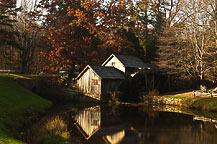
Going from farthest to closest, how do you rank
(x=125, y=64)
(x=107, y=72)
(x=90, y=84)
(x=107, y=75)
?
(x=125, y=64), (x=107, y=72), (x=90, y=84), (x=107, y=75)

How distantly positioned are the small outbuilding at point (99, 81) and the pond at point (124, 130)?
901cm

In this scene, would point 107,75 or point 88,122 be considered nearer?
point 88,122

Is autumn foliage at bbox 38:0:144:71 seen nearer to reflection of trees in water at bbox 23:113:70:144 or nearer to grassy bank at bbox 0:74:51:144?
grassy bank at bbox 0:74:51:144

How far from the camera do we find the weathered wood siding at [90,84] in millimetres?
32531

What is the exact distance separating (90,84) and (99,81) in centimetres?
192

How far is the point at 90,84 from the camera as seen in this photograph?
110 feet

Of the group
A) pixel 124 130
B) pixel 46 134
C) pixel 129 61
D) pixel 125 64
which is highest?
pixel 129 61

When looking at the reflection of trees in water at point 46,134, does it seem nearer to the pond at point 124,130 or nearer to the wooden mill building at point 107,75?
the pond at point 124,130

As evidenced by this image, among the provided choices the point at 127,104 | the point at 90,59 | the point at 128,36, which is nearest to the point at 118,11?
the point at 128,36

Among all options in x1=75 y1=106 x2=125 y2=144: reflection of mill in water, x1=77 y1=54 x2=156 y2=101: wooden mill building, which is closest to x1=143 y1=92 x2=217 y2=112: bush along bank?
x1=77 y1=54 x2=156 y2=101: wooden mill building

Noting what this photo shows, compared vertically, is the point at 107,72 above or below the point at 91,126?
above

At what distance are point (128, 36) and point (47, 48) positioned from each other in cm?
1697

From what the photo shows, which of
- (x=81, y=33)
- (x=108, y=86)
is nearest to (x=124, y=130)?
(x=108, y=86)

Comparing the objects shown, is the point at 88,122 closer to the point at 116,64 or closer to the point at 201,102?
the point at 201,102
